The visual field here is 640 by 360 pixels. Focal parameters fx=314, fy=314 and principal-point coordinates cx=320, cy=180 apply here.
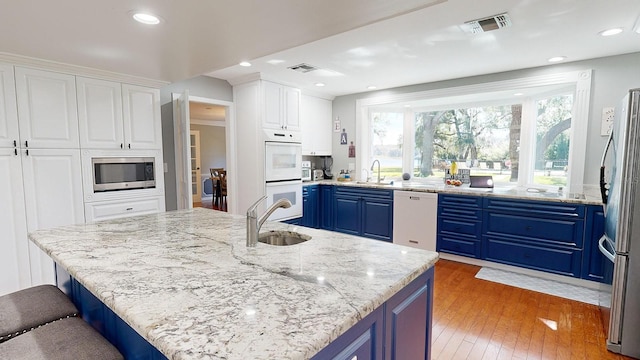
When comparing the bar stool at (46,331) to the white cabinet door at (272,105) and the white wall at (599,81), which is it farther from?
the white wall at (599,81)

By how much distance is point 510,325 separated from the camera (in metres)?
2.33

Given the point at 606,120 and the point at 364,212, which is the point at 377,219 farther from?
the point at 606,120

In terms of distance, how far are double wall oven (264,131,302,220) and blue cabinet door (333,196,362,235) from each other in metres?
0.57

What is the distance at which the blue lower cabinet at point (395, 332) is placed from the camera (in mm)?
902

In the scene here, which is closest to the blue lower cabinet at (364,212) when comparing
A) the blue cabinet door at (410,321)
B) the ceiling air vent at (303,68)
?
the ceiling air vent at (303,68)

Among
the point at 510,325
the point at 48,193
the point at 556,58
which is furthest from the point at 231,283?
the point at 556,58

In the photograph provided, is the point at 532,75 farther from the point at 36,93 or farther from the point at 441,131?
the point at 36,93

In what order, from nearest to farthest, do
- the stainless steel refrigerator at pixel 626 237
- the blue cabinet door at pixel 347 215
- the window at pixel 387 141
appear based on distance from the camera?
the stainless steel refrigerator at pixel 626 237 < the blue cabinet door at pixel 347 215 < the window at pixel 387 141

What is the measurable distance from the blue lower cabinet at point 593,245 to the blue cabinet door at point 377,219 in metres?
1.94

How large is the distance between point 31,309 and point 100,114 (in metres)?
2.14

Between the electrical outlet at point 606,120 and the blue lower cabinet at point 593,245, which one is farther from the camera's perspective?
the electrical outlet at point 606,120

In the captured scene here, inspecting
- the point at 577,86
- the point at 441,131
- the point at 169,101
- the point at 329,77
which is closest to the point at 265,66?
the point at 329,77

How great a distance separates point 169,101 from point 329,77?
6.30 feet

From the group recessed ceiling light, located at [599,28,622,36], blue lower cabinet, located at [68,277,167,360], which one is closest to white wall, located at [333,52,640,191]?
recessed ceiling light, located at [599,28,622,36]
